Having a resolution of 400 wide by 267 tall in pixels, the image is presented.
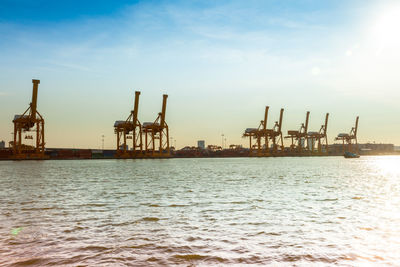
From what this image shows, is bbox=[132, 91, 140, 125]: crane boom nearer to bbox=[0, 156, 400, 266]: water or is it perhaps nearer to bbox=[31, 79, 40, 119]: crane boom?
bbox=[31, 79, 40, 119]: crane boom

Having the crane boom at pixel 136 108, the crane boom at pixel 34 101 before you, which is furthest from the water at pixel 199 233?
the crane boom at pixel 136 108

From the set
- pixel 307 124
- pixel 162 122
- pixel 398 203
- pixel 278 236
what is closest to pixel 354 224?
pixel 278 236

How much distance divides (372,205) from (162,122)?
87.2 metres

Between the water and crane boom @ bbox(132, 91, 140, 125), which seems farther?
crane boom @ bbox(132, 91, 140, 125)

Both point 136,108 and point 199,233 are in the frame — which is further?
point 136,108

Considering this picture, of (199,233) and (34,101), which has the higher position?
(34,101)

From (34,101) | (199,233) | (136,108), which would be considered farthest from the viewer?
(136,108)

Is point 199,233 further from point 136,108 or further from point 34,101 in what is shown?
point 136,108

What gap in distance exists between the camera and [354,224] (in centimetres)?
891

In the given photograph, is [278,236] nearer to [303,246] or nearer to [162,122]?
[303,246]

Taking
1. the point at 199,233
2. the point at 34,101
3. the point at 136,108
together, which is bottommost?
the point at 199,233

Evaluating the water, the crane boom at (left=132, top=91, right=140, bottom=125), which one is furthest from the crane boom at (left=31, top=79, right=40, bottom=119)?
the water

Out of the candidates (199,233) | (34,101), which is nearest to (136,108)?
(34,101)

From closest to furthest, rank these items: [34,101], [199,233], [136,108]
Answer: [199,233]
[34,101]
[136,108]
